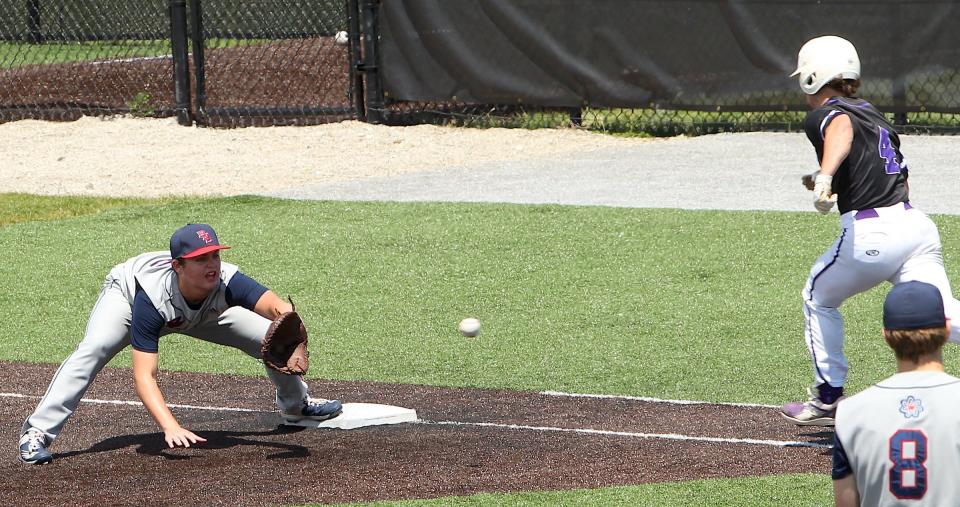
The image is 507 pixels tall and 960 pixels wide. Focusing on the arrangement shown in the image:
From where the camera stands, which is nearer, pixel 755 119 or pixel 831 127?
pixel 831 127

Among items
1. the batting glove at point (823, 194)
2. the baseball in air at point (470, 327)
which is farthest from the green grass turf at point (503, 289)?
the batting glove at point (823, 194)

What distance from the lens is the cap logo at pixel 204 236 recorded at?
6230mm

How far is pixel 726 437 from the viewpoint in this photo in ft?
21.2

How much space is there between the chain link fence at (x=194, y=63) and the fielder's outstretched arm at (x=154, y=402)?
11905mm

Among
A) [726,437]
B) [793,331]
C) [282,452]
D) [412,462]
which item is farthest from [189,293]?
[793,331]

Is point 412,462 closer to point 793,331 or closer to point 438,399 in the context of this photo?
point 438,399

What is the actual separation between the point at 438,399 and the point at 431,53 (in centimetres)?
1053

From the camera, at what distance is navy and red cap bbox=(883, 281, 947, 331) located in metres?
3.40

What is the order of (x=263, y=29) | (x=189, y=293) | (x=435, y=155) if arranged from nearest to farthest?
(x=189, y=293) → (x=435, y=155) → (x=263, y=29)

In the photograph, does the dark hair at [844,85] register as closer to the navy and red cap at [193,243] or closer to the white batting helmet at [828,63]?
the white batting helmet at [828,63]

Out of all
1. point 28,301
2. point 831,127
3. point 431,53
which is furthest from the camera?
point 431,53

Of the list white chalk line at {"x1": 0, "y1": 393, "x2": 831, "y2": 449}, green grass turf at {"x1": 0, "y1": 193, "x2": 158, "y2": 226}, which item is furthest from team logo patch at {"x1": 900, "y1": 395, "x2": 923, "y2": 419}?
green grass turf at {"x1": 0, "y1": 193, "x2": 158, "y2": 226}

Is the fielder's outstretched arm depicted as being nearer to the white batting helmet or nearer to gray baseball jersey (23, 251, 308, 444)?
gray baseball jersey (23, 251, 308, 444)

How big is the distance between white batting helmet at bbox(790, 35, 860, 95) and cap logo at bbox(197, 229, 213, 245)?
268 cm
